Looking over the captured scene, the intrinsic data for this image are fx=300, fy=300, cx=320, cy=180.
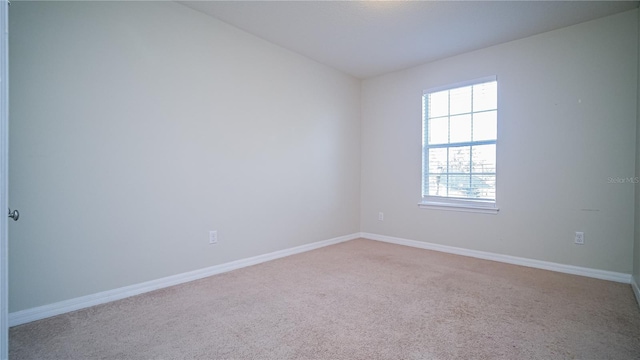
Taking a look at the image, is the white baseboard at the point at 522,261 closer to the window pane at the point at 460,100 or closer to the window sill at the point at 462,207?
the window sill at the point at 462,207

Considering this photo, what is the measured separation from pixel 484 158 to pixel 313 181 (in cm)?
210

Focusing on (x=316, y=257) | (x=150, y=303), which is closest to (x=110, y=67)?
(x=150, y=303)

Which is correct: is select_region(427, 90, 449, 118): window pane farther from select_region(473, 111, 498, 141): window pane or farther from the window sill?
the window sill

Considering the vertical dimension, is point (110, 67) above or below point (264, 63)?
below

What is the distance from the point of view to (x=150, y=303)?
2242 mm

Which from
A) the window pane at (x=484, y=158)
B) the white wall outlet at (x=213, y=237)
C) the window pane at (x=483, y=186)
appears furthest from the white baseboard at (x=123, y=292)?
the window pane at (x=484, y=158)

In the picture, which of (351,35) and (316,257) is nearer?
(351,35)

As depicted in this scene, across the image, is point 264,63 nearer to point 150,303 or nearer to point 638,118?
point 150,303

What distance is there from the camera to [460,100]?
12.3 feet

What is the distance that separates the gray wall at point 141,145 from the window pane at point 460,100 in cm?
191

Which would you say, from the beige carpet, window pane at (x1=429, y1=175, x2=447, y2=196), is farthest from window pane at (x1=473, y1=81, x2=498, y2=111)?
the beige carpet

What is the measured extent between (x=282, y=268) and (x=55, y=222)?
1.88 metres

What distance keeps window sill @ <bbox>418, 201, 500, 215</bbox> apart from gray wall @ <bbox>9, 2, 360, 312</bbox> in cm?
170

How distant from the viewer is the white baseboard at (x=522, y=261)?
9.14ft
